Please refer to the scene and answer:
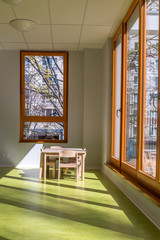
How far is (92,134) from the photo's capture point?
786 cm

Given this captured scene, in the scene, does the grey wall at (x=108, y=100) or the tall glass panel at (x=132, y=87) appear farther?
the grey wall at (x=108, y=100)

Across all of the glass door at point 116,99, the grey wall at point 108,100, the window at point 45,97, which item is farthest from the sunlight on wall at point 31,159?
the glass door at point 116,99

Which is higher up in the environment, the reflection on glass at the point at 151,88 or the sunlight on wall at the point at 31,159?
the reflection on glass at the point at 151,88

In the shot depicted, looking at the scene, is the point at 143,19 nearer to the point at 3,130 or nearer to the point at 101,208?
the point at 101,208

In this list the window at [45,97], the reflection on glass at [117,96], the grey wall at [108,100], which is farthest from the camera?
the window at [45,97]

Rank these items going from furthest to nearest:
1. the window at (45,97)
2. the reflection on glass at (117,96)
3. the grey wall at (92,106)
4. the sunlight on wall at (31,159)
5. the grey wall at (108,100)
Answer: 1. the window at (45,97)
2. the sunlight on wall at (31,159)
3. the grey wall at (92,106)
4. the grey wall at (108,100)
5. the reflection on glass at (117,96)

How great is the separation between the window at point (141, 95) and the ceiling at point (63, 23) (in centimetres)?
45

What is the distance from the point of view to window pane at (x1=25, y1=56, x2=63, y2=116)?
8.16 metres

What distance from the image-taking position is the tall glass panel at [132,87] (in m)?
4.89

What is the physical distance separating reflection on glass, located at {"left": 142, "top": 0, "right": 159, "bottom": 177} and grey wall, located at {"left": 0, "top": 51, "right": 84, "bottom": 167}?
3919mm

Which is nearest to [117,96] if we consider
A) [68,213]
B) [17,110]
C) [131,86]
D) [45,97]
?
[131,86]

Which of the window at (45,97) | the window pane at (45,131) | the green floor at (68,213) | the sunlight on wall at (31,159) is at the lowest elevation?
the green floor at (68,213)

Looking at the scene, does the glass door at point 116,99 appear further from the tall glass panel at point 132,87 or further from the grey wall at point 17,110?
the grey wall at point 17,110

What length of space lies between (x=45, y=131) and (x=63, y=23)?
130 inches
